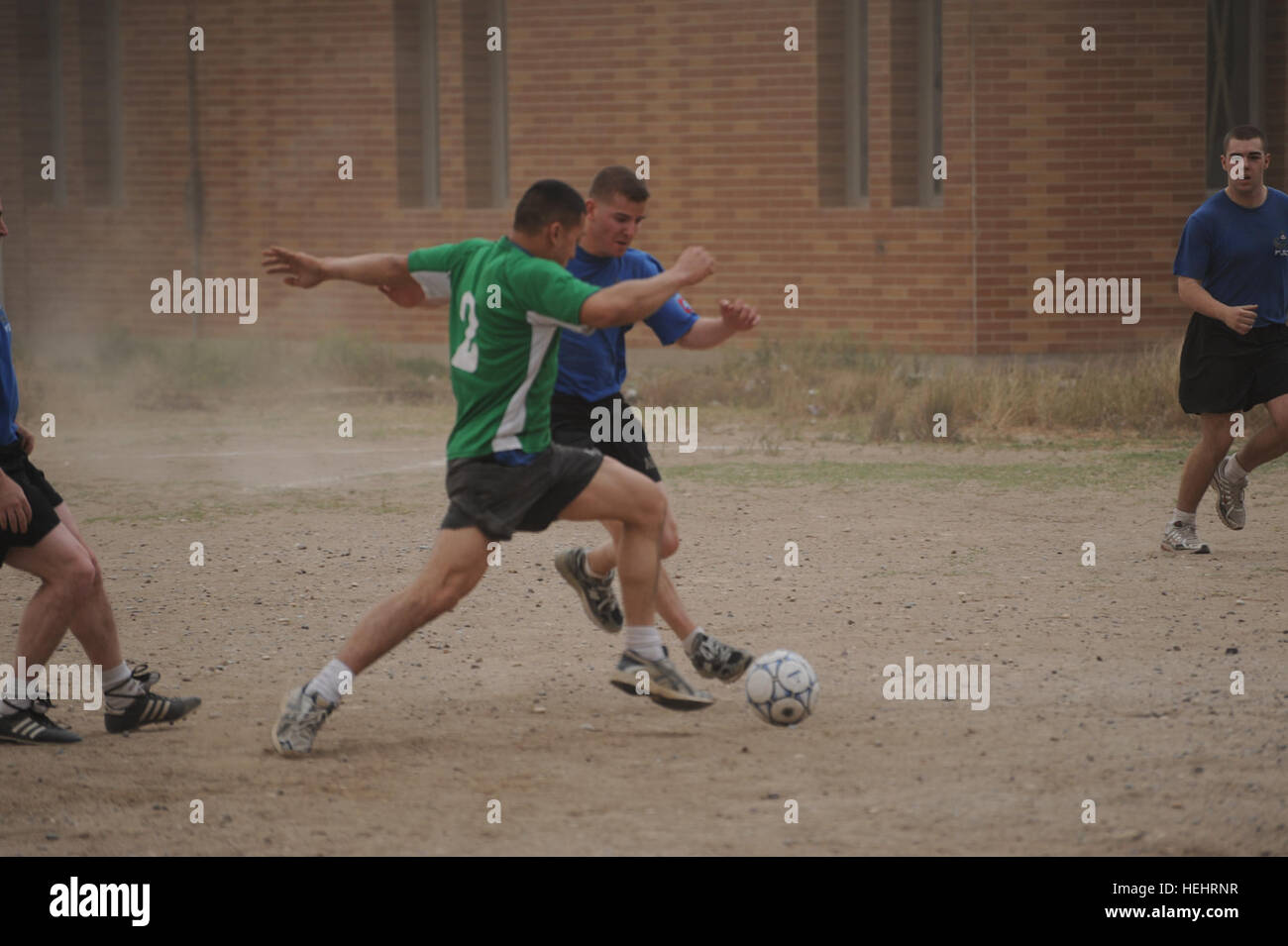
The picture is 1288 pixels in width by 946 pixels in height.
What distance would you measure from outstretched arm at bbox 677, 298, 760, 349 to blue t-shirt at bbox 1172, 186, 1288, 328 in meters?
3.34

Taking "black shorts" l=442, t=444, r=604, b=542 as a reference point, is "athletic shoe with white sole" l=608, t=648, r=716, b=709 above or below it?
below

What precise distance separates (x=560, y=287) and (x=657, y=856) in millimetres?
1952

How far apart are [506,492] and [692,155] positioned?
1233 centimetres

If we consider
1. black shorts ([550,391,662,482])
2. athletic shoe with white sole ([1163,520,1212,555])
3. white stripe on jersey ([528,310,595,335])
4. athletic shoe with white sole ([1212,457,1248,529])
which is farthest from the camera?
athletic shoe with white sole ([1212,457,1248,529])

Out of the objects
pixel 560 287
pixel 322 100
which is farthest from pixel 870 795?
pixel 322 100

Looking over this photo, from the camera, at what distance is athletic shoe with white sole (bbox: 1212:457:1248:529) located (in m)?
9.44

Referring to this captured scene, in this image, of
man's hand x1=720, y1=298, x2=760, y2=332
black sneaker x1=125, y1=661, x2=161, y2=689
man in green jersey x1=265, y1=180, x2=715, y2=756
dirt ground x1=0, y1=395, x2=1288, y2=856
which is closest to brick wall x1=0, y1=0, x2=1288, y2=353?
dirt ground x1=0, y1=395, x2=1288, y2=856

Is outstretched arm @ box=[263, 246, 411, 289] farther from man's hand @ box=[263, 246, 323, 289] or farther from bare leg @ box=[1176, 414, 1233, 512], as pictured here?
bare leg @ box=[1176, 414, 1233, 512]

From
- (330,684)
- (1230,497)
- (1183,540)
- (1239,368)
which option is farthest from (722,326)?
(1230,497)

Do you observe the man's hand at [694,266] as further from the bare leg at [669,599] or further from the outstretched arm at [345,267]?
the bare leg at [669,599]

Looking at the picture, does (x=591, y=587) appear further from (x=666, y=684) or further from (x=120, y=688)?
(x=120, y=688)

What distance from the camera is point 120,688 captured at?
A: 644 cm

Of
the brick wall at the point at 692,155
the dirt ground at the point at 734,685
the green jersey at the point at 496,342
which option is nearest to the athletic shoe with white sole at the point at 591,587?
the dirt ground at the point at 734,685

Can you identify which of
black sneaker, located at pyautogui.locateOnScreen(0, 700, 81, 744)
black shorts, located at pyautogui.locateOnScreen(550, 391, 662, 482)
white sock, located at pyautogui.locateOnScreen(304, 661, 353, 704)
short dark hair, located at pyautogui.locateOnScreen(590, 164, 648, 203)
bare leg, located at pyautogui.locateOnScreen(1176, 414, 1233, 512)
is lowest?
black sneaker, located at pyautogui.locateOnScreen(0, 700, 81, 744)
